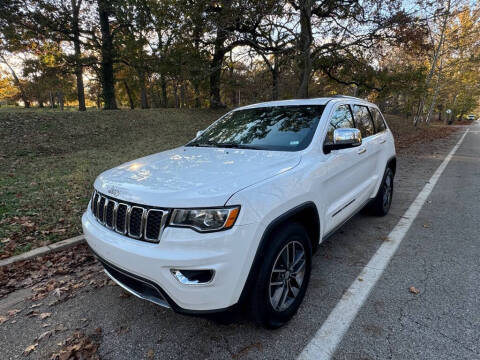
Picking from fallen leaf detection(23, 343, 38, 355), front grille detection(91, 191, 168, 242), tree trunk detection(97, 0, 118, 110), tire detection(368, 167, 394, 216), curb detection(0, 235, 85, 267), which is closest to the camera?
front grille detection(91, 191, 168, 242)

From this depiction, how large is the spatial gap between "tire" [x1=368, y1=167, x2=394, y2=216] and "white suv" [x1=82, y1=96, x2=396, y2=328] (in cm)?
145

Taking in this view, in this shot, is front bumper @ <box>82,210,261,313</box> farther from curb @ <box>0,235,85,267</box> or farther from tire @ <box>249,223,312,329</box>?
curb @ <box>0,235,85,267</box>

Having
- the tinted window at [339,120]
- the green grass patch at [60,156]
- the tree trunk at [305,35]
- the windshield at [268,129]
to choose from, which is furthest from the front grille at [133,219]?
the tree trunk at [305,35]

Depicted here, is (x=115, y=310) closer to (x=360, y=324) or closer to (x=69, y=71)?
(x=360, y=324)

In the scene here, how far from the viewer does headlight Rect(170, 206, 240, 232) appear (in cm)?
178

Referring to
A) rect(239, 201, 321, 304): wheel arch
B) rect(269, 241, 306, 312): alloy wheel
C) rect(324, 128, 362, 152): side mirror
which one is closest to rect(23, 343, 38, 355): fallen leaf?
rect(239, 201, 321, 304): wheel arch

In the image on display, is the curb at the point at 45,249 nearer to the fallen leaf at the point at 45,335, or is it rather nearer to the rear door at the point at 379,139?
the fallen leaf at the point at 45,335

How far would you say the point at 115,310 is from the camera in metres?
2.57

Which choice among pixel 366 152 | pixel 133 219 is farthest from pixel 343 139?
pixel 133 219

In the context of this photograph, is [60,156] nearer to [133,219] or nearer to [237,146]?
[237,146]

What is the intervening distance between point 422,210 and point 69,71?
1945cm

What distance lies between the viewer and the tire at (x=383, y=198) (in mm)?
4345

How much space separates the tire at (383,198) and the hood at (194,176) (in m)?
2.49

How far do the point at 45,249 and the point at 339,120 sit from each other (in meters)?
3.95
